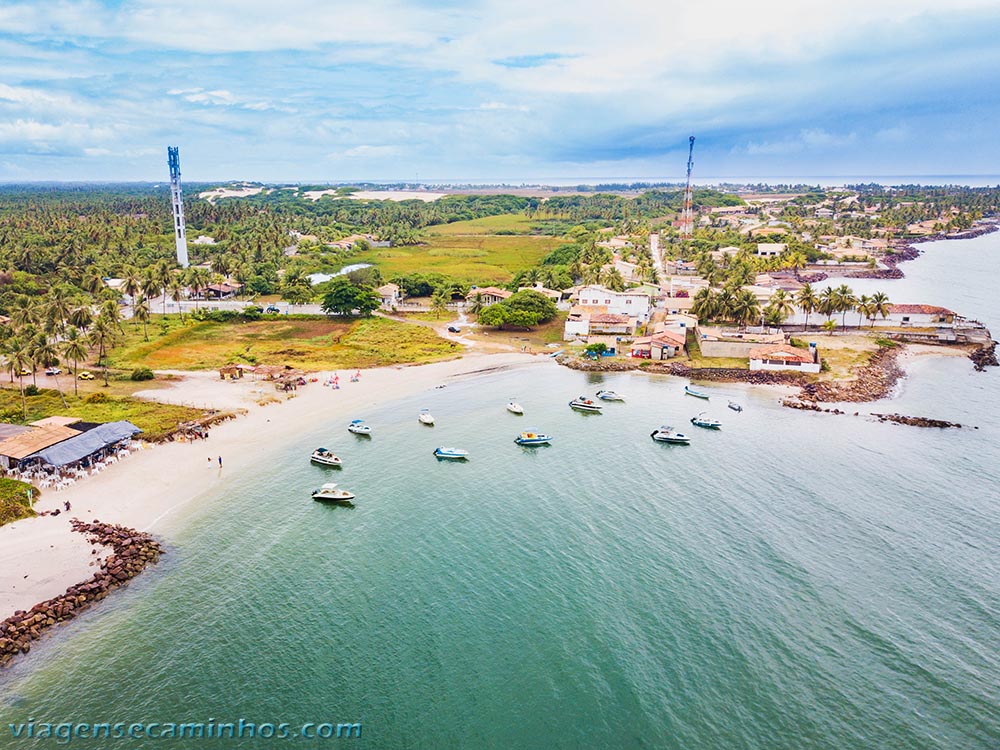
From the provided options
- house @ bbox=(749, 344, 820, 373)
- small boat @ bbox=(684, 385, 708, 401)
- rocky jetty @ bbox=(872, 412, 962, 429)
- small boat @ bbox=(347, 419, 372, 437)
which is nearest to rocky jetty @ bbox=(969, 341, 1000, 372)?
house @ bbox=(749, 344, 820, 373)

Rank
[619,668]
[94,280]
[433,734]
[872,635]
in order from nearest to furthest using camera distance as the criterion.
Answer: [433,734] < [619,668] < [872,635] < [94,280]

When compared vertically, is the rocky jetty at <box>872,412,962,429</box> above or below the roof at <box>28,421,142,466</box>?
below

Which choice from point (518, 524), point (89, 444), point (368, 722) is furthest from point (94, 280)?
point (368, 722)

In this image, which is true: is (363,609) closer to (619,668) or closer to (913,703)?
(619,668)

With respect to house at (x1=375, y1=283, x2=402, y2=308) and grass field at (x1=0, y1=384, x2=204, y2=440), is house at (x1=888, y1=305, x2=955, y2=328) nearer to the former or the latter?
house at (x1=375, y1=283, x2=402, y2=308)

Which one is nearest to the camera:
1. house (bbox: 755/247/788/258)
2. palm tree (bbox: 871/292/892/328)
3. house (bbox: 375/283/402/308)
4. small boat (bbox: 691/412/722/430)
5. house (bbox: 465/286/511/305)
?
small boat (bbox: 691/412/722/430)

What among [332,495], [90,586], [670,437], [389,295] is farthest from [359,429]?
[389,295]

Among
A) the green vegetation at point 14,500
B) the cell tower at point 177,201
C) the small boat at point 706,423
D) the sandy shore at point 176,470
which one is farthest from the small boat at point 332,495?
the cell tower at point 177,201
